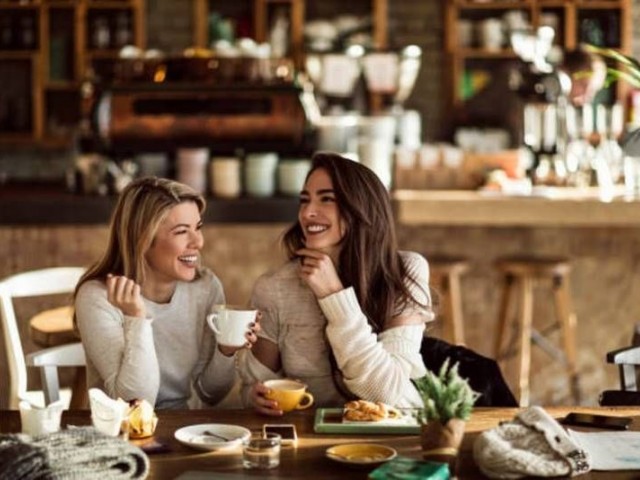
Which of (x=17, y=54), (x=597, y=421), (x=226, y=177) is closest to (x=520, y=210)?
(x=226, y=177)

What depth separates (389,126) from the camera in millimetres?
6156

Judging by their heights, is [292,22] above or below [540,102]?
above

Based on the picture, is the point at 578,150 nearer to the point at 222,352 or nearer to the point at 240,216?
the point at 240,216

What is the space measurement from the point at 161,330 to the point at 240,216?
231 centimetres

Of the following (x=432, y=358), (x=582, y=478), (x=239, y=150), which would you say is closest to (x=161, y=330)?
(x=432, y=358)

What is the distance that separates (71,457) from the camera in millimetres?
2238

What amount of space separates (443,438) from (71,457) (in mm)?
711

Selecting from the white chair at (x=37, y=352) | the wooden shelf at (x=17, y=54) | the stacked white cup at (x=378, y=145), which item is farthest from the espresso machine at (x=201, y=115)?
the wooden shelf at (x=17, y=54)

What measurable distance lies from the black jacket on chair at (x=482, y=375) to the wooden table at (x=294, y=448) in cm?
38

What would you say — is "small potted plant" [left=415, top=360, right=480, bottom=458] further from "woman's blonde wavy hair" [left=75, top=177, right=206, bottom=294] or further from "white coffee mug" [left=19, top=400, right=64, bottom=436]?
"woman's blonde wavy hair" [left=75, top=177, right=206, bottom=294]

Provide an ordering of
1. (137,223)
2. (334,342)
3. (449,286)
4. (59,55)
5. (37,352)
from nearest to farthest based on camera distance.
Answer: (334,342) → (137,223) → (37,352) → (449,286) → (59,55)

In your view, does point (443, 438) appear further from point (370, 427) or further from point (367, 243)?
point (367, 243)

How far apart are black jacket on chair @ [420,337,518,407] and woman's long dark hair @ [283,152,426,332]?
25 cm

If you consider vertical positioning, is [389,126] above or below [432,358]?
above
